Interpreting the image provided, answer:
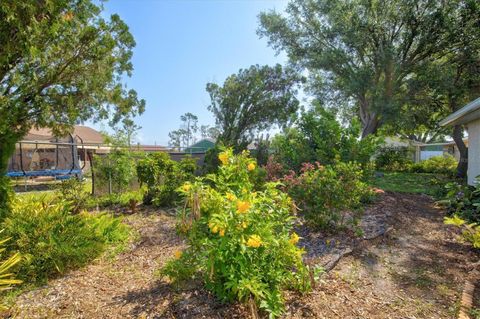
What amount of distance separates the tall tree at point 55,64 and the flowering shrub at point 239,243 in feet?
10.5

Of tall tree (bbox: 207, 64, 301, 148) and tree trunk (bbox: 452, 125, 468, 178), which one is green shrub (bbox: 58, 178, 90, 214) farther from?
tree trunk (bbox: 452, 125, 468, 178)

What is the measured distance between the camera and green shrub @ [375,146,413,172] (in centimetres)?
1764

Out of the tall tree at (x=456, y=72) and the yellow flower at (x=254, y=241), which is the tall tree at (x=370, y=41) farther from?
the yellow flower at (x=254, y=241)

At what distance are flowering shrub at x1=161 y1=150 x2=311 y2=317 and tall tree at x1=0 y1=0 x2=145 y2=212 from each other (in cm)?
319

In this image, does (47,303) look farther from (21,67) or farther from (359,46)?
(359,46)

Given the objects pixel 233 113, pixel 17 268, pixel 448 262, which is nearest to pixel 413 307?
pixel 448 262

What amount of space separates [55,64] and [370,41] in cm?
1197

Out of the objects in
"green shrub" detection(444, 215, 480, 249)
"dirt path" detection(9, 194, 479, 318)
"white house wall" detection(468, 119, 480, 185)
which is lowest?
"dirt path" detection(9, 194, 479, 318)

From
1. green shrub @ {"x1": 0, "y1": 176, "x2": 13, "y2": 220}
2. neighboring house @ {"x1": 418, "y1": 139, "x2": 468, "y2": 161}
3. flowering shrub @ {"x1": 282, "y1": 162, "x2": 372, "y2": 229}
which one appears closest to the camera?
green shrub @ {"x1": 0, "y1": 176, "x2": 13, "y2": 220}

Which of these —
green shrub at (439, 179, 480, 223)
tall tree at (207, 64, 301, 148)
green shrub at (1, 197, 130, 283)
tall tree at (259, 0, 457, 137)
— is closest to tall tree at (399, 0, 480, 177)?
tall tree at (259, 0, 457, 137)

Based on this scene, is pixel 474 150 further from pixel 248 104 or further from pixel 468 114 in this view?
pixel 248 104

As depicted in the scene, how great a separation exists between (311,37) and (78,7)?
1104 centimetres

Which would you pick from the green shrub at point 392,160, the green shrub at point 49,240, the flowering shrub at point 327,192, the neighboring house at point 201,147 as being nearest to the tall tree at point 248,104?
the neighboring house at point 201,147

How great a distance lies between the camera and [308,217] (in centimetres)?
439
